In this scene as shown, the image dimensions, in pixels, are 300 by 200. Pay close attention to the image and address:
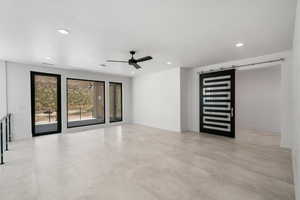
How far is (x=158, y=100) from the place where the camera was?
712cm

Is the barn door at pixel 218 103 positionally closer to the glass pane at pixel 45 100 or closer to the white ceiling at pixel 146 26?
the white ceiling at pixel 146 26

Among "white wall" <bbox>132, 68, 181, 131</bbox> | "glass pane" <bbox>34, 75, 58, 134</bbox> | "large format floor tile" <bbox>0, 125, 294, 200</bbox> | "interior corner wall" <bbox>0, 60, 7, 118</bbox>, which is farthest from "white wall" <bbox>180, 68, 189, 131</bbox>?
"interior corner wall" <bbox>0, 60, 7, 118</bbox>

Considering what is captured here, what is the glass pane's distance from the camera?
18.7ft

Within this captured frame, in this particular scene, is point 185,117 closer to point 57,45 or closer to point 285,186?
point 285,186

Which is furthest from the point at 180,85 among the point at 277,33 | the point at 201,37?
the point at 277,33

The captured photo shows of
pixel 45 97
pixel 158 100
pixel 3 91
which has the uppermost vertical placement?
pixel 3 91

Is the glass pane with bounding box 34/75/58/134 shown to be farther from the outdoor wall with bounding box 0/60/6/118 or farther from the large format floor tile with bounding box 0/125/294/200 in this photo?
the large format floor tile with bounding box 0/125/294/200

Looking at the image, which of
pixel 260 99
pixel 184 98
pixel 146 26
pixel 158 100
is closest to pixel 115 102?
pixel 158 100

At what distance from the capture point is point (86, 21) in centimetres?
247

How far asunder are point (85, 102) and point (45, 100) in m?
1.88

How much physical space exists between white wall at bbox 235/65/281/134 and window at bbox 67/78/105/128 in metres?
6.54

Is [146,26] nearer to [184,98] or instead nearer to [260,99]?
[184,98]

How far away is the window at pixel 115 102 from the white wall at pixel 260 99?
5.88 meters

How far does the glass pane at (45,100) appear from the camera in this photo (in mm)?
5703
